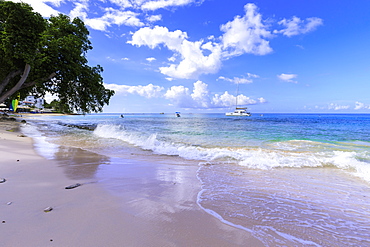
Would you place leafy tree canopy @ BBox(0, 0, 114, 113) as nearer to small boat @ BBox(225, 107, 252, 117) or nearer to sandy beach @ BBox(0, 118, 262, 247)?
sandy beach @ BBox(0, 118, 262, 247)

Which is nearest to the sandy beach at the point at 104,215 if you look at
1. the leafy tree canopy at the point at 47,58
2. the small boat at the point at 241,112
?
the leafy tree canopy at the point at 47,58

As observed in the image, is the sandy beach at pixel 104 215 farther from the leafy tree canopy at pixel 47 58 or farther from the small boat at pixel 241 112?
the small boat at pixel 241 112

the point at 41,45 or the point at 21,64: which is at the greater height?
the point at 41,45

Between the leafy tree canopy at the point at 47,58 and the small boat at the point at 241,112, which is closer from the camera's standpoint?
the leafy tree canopy at the point at 47,58

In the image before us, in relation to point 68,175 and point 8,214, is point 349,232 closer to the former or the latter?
point 8,214

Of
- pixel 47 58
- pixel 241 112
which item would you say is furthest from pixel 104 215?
pixel 241 112

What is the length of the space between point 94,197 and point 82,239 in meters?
1.23

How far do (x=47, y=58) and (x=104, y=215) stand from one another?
20.8 metres

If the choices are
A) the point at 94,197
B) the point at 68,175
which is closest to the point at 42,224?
the point at 94,197

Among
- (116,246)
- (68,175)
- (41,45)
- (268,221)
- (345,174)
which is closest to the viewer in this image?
(116,246)

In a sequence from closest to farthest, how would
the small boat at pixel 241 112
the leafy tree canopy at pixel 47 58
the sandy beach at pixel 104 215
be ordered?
1. the sandy beach at pixel 104 215
2. the leafy tree canopy at pixel 47 58
3. the small boat at pixel 241 112

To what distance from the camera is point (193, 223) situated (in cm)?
235

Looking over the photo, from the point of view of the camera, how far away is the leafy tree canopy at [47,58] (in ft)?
50.5

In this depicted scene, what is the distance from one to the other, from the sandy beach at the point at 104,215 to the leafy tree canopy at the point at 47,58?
17648 millimetres
